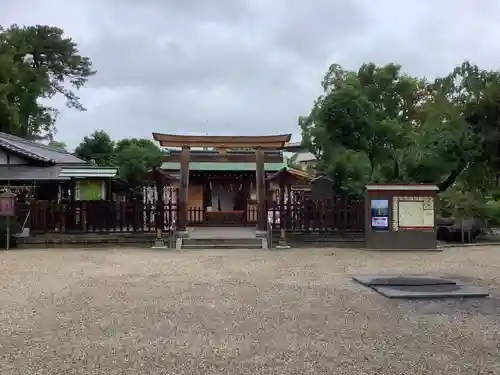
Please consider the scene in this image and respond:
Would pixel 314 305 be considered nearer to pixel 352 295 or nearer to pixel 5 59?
pixel 352 295

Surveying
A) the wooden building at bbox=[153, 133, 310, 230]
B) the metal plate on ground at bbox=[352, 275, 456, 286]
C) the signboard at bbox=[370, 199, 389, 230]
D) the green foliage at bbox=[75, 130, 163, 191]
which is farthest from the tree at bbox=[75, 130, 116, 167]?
the metal plate on ground at bbox=[352, 275, 456, 286]

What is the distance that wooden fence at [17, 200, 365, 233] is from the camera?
55.0 ft

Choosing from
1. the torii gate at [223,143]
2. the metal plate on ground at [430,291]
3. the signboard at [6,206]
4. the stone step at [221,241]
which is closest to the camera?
the metal plate on ground at [430,291]

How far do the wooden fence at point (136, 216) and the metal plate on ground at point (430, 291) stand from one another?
799 centimetres

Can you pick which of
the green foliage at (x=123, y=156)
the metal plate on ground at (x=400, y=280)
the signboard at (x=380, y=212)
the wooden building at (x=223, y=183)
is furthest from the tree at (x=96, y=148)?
the metal plate on ground at (x=400, y=280)

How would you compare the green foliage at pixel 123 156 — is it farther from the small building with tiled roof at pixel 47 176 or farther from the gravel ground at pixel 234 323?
the gravel ground at pixel 234 323

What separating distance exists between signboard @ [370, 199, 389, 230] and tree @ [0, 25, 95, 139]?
21.9 meters

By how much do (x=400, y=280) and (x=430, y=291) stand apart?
1059mm

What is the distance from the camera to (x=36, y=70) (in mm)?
34969

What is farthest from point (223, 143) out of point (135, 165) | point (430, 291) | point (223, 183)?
point (135, 165)

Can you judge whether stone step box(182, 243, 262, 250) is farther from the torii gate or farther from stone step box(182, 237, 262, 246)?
the torii gate

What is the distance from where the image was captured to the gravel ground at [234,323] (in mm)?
4705

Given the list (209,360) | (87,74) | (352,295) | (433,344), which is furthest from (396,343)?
(87,74)

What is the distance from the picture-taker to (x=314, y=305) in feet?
23.9
